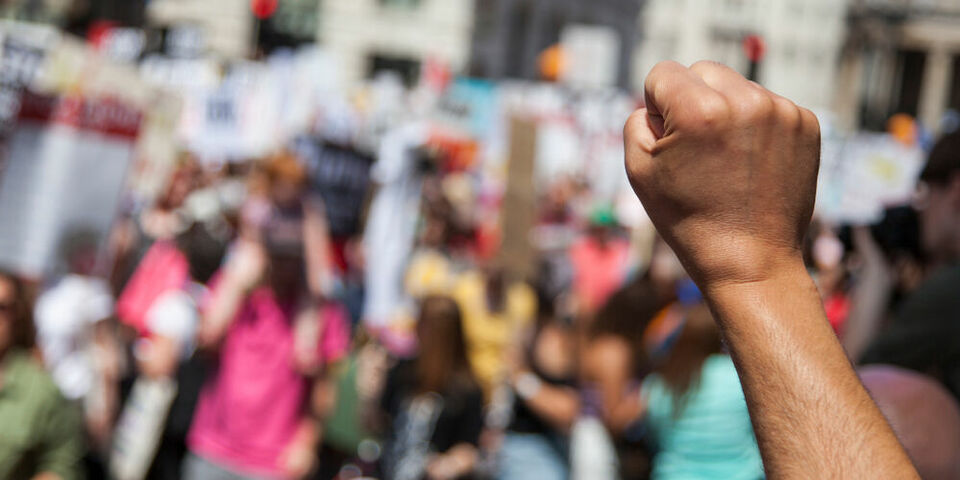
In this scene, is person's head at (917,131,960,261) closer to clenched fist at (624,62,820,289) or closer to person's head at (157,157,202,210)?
clenched fist at (624,62,820,289)

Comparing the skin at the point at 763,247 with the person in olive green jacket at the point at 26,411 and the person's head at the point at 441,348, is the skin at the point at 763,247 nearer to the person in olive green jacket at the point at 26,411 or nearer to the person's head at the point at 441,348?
the person in olive green jacket at the point at 26,411

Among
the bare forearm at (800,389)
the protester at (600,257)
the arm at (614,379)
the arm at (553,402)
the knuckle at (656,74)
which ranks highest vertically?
the knuckle at (656,74)

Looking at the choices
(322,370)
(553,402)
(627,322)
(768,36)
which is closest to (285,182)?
(322,370)

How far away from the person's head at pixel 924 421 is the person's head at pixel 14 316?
3.06 metres

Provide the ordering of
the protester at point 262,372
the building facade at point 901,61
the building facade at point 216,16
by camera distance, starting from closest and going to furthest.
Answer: the protester at point 262,372 → the building facade at point 216,16 → the building facade at point 901,61

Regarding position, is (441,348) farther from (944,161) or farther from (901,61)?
(901,61)

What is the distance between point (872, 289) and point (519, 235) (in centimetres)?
383

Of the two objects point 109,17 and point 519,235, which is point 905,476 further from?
point 109,17

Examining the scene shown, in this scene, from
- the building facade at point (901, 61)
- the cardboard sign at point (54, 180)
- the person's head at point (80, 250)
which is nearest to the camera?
the cardboard sign at point (54, 180)

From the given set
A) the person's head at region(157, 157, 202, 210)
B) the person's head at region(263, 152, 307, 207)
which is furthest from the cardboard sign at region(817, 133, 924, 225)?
the person's head at region(263, 152, 307, 207)

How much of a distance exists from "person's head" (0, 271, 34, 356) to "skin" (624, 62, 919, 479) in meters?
3.27

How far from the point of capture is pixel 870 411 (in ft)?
3.26

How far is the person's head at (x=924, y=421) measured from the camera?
1521 mm

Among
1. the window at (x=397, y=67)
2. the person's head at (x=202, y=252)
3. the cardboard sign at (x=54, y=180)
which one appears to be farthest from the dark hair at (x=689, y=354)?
the window at (x=397, y=67)
